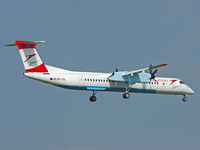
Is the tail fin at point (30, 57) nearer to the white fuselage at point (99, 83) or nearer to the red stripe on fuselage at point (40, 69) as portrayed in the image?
the red stripe on fuselage at point (40, 69)

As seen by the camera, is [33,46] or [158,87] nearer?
[33,46]

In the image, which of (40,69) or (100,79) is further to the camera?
(100,79)

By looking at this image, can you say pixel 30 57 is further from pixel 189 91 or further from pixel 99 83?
pixel 189 91

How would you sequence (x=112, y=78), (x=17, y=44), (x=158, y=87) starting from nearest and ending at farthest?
1. (x=17, y=44)
2. (x=112, y=78)
3. (x=158, y=87)

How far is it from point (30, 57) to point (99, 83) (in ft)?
27.0

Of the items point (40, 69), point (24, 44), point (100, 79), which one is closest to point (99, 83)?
point (100, 79)

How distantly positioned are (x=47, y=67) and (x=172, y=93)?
16390 millimetres

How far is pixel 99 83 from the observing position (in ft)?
178

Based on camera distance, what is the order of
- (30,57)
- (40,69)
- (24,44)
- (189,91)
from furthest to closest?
(189,91) < (40,69) < (30,57) < (24,44)

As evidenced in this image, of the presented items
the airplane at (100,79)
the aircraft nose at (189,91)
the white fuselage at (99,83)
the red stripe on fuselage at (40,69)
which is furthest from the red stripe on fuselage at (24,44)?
the aircraft nose at (189,91)

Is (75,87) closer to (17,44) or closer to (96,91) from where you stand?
(96,91)

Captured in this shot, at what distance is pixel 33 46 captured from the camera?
51781 millimetres

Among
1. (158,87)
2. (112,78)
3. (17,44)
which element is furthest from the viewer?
(158,87)

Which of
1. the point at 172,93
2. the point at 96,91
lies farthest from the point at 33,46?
the point at 172,93
